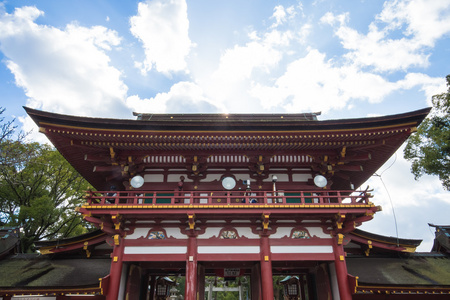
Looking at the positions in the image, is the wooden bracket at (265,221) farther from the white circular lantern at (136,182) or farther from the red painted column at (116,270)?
the red painted column at (116,270)

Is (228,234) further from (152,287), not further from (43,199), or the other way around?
(43,199)

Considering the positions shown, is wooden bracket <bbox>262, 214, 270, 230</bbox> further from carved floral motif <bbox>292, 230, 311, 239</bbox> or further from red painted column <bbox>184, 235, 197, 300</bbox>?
red painted column <bbox>184, 235, 197, 300</bbox>

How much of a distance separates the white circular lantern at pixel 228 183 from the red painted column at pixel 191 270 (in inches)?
100

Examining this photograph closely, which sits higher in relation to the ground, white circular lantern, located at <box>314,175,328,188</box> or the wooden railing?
white circular lantern, located at <box>314,175,328,188</box>

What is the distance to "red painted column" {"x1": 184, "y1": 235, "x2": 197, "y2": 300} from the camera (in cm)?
987

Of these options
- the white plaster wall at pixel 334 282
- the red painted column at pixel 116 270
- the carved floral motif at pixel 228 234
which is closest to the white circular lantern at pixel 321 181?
the white plaster wall at pixel 334 282

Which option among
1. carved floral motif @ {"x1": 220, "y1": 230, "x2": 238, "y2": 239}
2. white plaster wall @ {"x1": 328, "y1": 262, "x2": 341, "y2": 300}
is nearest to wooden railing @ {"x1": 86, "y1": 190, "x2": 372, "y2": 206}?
carved floral motif @ {"x1": 220, "y1": 230, "x2": 238, "y2": 239}

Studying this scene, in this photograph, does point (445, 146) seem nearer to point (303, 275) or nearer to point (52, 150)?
point (303, 275)

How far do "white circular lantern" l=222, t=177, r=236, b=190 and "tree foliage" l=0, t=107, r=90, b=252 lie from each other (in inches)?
509

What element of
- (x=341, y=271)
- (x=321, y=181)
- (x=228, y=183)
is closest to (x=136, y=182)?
(x=228, y=183)

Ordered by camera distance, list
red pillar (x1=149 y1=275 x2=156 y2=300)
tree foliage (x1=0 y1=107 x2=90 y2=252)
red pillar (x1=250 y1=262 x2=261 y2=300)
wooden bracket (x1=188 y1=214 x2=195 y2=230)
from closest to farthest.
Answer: wooden bracket (x1=188 y1=214 x2=195 y2=230) → red pillar (x1=250 y1=262 x2=261 y2=300) → red pillar (x1=149 y1=275 x2=156 y2=300) → tree foliage (x1=0 y1=107 x2=90 y2=252)

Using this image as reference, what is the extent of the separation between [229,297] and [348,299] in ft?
115

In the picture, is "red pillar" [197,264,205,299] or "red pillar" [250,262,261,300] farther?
"red pillar" [250,262,261,300]

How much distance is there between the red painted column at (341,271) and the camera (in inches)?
396
